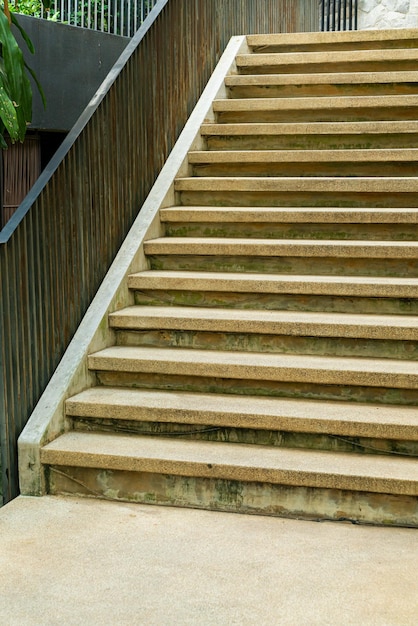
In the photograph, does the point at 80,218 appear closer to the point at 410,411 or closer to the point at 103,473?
the point at 103,473

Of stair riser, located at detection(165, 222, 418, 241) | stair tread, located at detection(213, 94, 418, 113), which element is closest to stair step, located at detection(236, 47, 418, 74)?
stair tread, located at detection(213, 94, 418, 113)

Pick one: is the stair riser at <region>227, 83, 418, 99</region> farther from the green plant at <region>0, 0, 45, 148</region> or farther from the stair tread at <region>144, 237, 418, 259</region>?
the green plant at <region>0, 0, 45, 148</region>

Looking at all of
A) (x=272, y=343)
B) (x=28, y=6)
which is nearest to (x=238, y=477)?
(x=272, y=343)

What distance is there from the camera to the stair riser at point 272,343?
12.9ft

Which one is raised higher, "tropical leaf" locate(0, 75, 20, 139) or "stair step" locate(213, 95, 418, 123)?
"stair step" locate(213, 95, 418, 123)

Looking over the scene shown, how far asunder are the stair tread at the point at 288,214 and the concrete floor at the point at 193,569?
1.91m

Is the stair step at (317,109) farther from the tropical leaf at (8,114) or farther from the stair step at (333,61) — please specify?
the tropical leaf at (8,114)

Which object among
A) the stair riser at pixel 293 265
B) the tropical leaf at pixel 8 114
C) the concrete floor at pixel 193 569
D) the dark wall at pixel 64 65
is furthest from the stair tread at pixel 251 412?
the dark wall at pixel 64 65

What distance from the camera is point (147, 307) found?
14.7 ft

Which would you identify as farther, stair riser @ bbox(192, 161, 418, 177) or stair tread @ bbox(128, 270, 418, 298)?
stair riser @ bbox(192, 161, 418, 177)

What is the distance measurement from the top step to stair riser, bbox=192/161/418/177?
1.56 metres

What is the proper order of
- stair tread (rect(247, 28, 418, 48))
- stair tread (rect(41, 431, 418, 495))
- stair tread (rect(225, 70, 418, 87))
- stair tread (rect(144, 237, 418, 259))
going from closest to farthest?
1. stair tread (rect(41, 431, 418, 495))
2. stair tread (rect(144, 237, 418, 259))
3. stair tread (rect(225, 70, 418, 87))
4. stair tread (rect(247, 28, 418, 48))

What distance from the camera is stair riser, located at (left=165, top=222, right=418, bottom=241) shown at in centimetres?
461

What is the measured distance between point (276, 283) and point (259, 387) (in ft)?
2.14
